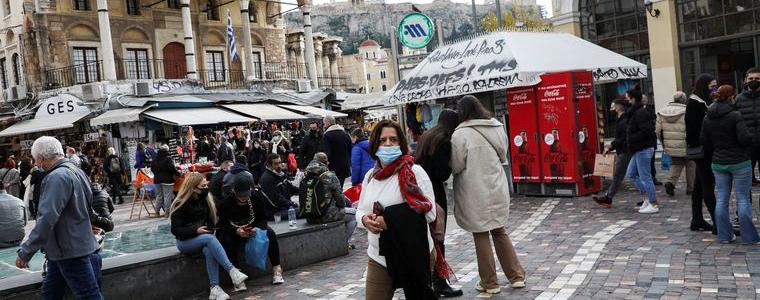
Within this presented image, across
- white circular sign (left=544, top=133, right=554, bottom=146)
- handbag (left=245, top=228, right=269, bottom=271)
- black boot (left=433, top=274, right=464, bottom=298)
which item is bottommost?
black boot (left=433, top=274, right=464, bottom=298)

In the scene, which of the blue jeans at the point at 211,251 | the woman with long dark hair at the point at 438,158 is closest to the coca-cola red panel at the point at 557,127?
the woman with long dark hair at the point at 438,158

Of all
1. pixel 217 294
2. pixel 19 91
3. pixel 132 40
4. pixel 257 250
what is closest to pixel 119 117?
pixel 19 91

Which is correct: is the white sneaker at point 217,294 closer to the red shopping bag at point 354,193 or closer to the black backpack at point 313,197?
the black backpack at point 313,197

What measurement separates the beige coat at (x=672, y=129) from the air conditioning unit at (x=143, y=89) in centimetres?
1842

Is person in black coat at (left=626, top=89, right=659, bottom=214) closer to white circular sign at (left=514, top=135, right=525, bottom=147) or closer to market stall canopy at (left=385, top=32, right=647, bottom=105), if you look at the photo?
market stall canopy at (left=385, top=32, right=647, bottom=105)

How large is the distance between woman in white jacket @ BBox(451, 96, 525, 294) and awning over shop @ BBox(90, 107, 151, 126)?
1561 centimetres

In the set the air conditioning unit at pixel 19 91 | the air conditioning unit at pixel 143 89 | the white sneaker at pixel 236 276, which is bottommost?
the white sneaker at pixel 236 276

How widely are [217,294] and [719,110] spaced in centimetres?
537

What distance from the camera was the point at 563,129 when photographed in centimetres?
1073

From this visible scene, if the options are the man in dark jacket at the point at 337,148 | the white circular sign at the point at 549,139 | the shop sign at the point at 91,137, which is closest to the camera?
the white circular sign at the point at 549,139

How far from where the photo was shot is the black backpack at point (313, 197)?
7950 millimetres

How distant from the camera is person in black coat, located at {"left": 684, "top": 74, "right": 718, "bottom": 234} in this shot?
7.17 metres

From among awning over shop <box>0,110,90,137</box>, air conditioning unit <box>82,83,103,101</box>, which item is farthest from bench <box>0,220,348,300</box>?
air conditioning unit <box>82,83,103,101</box>

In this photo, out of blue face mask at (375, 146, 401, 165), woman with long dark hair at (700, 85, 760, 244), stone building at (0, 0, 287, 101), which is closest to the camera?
blue face mask at (375, 146, 401, 165)
